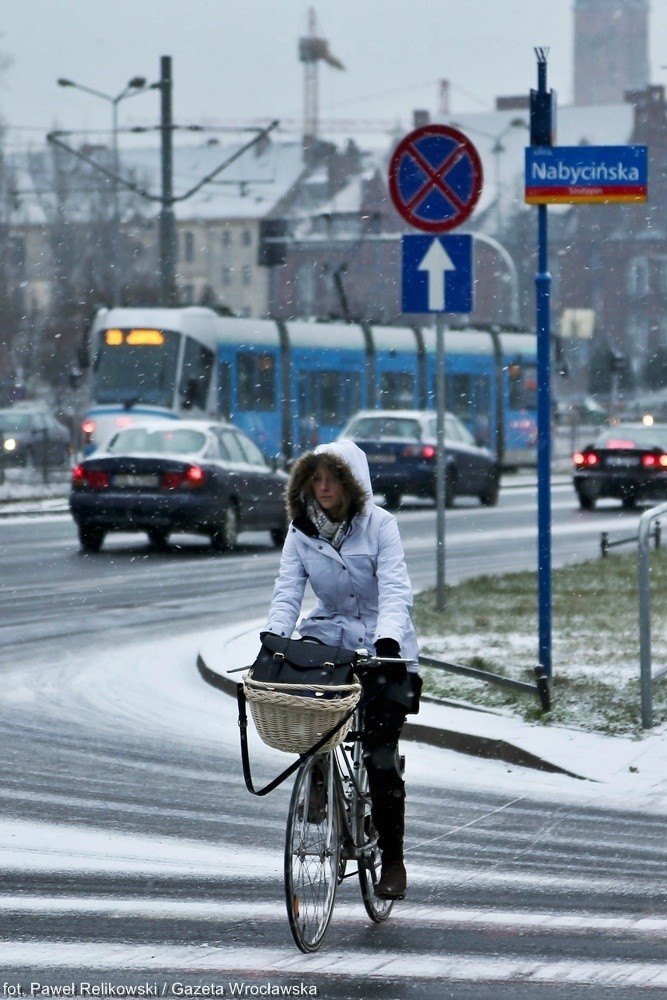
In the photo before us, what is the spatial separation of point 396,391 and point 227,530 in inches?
869

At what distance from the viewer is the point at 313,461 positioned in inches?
253

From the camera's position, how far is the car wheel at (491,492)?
34.8m

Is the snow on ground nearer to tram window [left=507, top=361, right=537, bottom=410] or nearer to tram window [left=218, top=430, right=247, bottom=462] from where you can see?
tram window [left=218, top=430, right=247, bottom=462]

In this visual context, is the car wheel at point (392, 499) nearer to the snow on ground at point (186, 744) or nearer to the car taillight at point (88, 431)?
the car taillight at point (88, 431)

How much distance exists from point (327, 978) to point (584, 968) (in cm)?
72

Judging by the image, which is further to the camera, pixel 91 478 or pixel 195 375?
pixel 195 375

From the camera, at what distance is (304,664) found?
237 inches

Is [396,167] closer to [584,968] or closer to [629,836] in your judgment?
[629,836]

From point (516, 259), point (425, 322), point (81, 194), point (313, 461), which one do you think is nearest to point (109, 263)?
point (81, 194)

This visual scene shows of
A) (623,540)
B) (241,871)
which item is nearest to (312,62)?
(623,540)

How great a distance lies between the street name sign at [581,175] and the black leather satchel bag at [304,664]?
16.4 ft

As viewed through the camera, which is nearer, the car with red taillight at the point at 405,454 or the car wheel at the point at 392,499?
the car with red taillight at the point at 405,454

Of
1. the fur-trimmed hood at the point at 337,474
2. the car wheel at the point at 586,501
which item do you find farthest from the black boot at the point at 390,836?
the car wheel at the point at 586,501

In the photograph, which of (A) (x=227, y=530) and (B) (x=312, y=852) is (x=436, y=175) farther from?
(A) (x=227, y=530)
